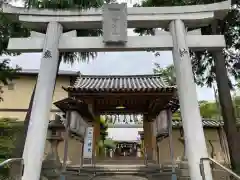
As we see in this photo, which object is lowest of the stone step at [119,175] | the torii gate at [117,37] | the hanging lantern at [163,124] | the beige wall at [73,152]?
the stone step at [119,175]

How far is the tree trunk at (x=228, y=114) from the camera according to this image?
22.2 ft

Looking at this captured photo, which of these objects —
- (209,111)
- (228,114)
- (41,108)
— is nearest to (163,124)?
(228,114)

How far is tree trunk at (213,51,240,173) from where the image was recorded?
677 centimetres

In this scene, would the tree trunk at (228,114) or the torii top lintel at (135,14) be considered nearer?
the torii top lintel at (135,14)

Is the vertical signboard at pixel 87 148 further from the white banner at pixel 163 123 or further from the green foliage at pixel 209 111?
the green foliage at pixel 209 111

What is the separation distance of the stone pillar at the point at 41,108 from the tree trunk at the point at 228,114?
4834mm

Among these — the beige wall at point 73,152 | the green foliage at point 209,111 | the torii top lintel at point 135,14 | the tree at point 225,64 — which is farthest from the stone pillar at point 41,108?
the green foliage at point 209,111

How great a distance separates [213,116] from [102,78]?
10760 mm

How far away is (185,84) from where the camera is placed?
17.0 ft

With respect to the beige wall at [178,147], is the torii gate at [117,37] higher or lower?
higher

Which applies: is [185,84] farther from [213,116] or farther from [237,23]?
[213,116]

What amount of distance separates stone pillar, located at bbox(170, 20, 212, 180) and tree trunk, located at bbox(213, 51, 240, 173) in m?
2.43

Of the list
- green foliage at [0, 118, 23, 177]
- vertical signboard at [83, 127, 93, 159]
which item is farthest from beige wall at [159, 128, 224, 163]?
green foliage at [0, 118, 23, 177]

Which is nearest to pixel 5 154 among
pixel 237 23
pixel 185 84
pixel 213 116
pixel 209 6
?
pixel 185 84
